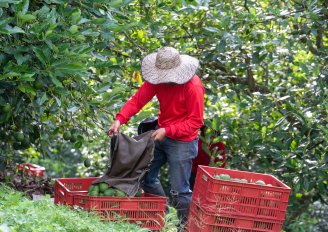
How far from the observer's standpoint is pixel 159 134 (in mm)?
5984

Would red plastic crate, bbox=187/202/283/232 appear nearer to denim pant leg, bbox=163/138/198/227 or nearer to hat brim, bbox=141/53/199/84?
denim pant leg, bbox=163/138/198/227

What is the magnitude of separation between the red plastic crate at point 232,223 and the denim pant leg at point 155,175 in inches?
25.6

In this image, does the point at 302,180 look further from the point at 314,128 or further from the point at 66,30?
the point at 66,30

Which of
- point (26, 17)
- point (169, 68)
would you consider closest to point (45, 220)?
point (26, 17)

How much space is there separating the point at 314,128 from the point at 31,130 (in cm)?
256

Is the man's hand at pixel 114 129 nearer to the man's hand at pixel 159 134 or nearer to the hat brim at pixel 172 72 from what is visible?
the man's hand at pixel 159 134

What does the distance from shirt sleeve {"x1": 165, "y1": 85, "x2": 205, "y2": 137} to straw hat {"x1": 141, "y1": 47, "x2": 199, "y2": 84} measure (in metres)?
0.14

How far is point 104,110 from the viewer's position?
627cm

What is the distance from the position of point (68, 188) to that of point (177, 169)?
90cm

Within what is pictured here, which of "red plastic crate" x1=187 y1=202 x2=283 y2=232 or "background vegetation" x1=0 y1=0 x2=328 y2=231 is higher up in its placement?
"background vegetation" x1=0 y1=0 x2=328 y2=231

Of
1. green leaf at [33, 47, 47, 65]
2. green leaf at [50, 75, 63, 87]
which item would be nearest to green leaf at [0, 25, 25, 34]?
green leaf at [33, 47, 47, 65]

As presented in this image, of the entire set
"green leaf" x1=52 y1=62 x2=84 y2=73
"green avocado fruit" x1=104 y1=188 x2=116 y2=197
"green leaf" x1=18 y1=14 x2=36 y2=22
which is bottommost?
"green avocado fruit" x1=104 y1=188 x2=116 y2=197

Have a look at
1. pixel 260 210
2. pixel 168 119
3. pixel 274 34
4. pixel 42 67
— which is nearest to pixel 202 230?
pixel 260 210

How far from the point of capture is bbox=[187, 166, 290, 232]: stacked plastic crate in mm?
5652
